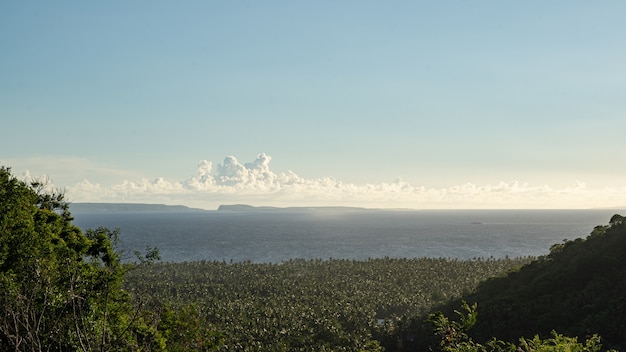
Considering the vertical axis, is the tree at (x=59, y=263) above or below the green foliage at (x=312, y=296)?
above

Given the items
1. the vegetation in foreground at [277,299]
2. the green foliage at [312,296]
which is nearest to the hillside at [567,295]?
the vegetation in foreground at [277,299]

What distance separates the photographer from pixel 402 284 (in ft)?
352

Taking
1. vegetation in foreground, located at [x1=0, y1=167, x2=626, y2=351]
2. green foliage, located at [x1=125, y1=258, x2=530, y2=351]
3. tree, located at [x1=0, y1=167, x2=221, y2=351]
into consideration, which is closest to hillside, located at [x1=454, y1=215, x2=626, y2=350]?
vegetation in foreground, located at [x1=0, y1=167, x2=626, y2=351]

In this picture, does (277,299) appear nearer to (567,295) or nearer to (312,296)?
(312,296)

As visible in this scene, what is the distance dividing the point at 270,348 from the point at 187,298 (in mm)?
33671

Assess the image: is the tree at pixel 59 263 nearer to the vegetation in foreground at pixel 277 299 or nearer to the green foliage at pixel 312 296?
the vegetation in foreground at pixel 277 299

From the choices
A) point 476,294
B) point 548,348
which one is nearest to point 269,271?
point 476,294

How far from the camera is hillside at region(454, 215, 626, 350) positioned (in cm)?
5547

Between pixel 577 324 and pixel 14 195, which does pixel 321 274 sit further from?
pixel 14 195

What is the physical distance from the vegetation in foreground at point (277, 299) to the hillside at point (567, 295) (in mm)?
184

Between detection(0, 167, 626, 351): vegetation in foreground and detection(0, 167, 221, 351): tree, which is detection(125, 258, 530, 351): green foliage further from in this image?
detection(0, 167, 221, 351): tree

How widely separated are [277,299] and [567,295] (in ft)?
148

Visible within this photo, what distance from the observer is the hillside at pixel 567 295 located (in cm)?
5547

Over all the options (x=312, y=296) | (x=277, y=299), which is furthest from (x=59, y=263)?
(x=312, y=296)
